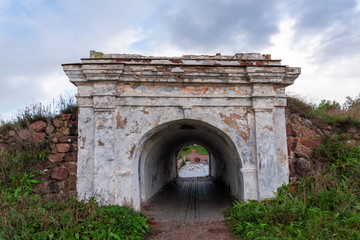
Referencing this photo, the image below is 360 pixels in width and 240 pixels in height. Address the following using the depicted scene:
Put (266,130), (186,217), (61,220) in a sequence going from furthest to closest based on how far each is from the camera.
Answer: (186,217) < (266,130) < (61,220)

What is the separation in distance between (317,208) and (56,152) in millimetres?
5480

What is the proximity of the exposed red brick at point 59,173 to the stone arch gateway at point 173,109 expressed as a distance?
15.3 inches

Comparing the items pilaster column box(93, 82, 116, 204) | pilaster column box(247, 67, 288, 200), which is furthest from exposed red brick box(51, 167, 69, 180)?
pilaster column box(247, 67, 288, 200)

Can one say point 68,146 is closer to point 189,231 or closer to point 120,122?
point 120,122

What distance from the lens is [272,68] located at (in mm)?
5559

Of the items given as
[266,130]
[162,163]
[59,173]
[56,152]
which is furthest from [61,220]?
[162,163]

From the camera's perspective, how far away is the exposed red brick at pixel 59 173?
545 centimetres

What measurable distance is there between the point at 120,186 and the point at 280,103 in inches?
156

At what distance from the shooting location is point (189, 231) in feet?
16.7

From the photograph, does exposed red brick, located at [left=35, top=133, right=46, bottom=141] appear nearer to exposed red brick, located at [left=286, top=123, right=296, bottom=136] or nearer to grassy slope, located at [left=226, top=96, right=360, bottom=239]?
grassy slope, located at [left=226, top=96, right=360, bottom=239]

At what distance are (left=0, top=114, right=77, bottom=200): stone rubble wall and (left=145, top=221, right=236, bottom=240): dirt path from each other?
2.00 m

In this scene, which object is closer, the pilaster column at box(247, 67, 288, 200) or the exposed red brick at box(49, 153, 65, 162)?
the pilaster column at box(247, 67, 288, 200)

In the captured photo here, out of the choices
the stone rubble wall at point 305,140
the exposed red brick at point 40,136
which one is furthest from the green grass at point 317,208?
the exposed red brick at point 40,136

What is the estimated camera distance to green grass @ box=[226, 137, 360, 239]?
13.7 feet
